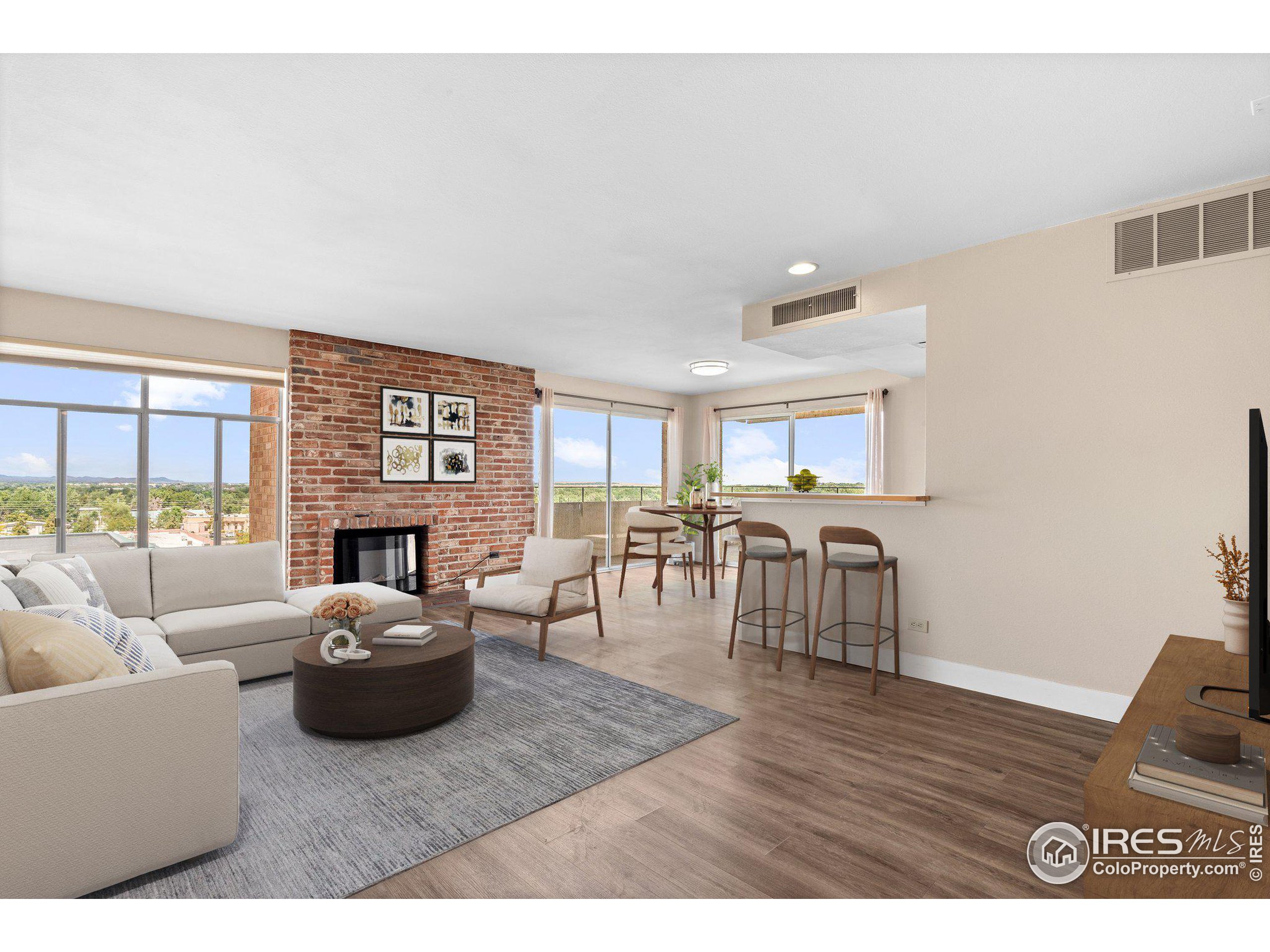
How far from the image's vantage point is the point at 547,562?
4754 millimetres

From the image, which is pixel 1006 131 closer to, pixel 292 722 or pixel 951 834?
pixel 951 834

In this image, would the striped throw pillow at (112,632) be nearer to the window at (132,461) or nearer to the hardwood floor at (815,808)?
the hardwood floor at (815,808)

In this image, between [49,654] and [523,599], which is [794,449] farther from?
[49,654]

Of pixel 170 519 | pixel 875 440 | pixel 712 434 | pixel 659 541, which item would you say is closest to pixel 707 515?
pixel 659 541

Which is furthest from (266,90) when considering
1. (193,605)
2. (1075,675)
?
(1075,675)

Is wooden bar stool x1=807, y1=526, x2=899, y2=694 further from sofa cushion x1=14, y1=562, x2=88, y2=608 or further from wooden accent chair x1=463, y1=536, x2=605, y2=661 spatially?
sofa cushion x1=14, y1=562, x2=88, y2=608

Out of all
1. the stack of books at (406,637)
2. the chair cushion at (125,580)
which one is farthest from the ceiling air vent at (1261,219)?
the chair cushion at (125,580)

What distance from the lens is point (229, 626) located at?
11.6 feet

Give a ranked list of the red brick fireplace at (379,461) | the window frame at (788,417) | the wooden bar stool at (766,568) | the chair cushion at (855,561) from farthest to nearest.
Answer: the window frame at (788,417) → the red brick fireplace at (379,461) → the wooden bar stool at (766,568) → the chair cushion at (855,561)

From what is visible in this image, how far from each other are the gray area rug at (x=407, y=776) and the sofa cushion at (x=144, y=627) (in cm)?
56

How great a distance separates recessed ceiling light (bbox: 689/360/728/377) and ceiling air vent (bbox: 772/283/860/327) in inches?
72.8

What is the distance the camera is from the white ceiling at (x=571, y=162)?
6.51 feet
